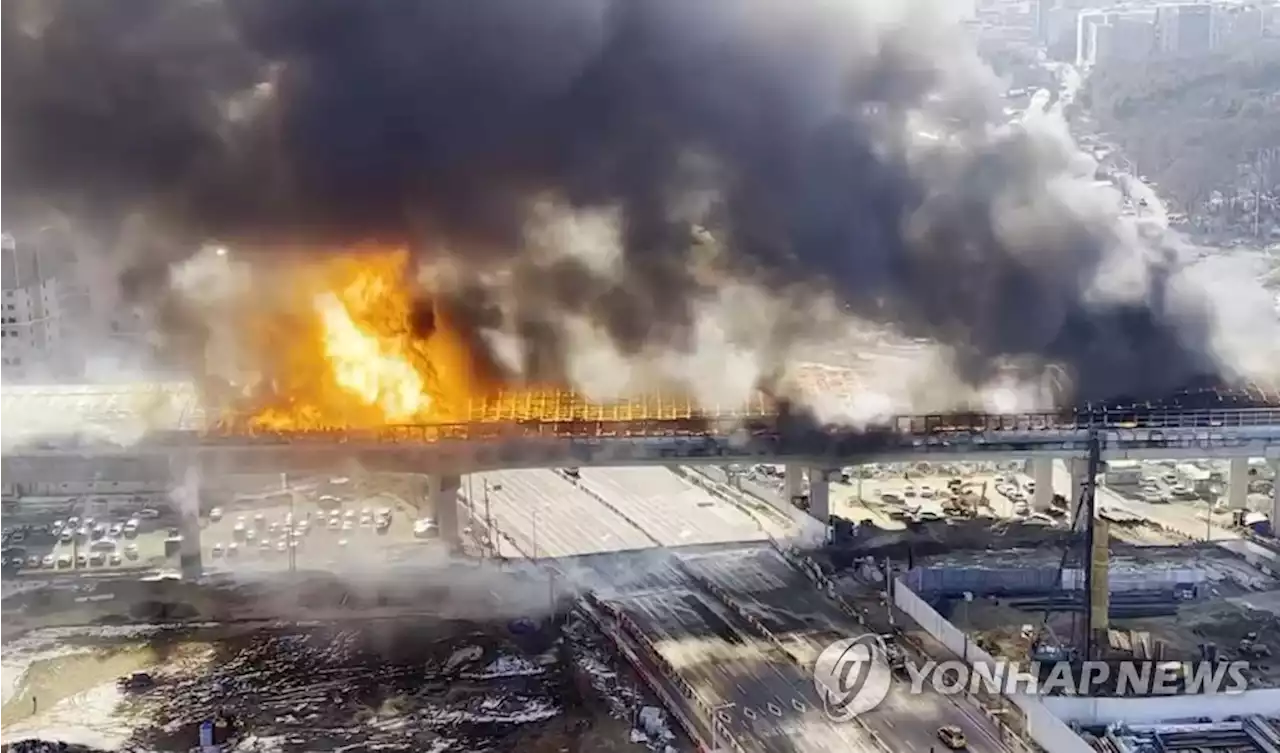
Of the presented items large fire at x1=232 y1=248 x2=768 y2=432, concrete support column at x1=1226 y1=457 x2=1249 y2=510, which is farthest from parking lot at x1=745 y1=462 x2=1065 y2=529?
large fire at x1=232 y1=248 x2=768 y2=432

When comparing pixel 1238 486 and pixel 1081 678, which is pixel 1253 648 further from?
pixel 1238 486

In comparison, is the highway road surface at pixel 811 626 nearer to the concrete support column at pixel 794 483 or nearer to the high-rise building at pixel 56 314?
the concrete support column at pixel 794 483

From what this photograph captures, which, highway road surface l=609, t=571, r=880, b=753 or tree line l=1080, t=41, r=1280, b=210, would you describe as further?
tree line l=1080, t=41, r=1280, b=210

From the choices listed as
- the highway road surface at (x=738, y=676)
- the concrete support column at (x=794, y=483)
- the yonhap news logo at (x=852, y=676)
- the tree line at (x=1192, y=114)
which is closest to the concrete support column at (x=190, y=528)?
the highway road surface at (x=738, y=676)

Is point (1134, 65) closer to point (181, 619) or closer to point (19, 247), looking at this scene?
point (19, 247)

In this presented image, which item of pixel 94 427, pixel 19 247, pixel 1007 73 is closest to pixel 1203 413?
pixel 94 427

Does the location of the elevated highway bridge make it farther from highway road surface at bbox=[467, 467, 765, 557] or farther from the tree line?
the tree line

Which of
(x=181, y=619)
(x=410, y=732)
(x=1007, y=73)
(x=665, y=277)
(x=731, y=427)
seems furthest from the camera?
(x=1007, y=73)
